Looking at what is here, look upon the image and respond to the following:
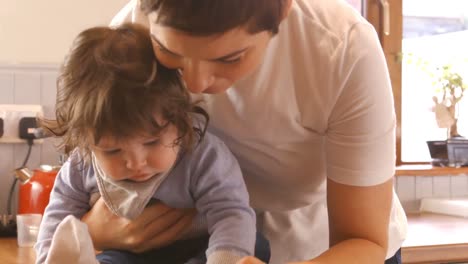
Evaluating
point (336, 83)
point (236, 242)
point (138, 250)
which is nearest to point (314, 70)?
point (336, 83)

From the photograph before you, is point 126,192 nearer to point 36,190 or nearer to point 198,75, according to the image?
point 198,75

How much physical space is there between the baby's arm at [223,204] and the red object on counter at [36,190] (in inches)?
33.7

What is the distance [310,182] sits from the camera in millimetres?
1401

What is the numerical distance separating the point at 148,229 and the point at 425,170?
1839 mm

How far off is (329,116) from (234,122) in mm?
163

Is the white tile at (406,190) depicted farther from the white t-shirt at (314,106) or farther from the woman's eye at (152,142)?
the woman's eye at (152,142)

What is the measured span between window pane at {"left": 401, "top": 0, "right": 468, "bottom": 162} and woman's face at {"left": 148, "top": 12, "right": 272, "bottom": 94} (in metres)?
2.12

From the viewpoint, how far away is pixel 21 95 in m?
2.19

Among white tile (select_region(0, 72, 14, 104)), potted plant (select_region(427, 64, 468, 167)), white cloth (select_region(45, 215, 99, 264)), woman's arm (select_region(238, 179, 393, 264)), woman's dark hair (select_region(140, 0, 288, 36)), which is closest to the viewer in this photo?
woman's dark hair (select_region(140, 0, 288, 36))

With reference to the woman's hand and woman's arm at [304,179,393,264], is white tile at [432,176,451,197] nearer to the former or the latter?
woman's arm at [304,179,393,264]

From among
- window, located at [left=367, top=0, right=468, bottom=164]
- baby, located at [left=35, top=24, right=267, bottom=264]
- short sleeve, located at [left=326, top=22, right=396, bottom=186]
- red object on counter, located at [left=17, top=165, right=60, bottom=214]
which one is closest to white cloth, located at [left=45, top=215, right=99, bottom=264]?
baby, located at [left=35, top=24, right=267, bottom=264]

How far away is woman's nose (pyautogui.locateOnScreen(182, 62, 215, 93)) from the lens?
1.01 metres

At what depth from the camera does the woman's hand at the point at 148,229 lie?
1327 mm

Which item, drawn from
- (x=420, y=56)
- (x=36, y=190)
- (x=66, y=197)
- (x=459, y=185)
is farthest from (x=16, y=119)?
(x=459, y=185)
